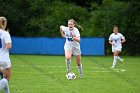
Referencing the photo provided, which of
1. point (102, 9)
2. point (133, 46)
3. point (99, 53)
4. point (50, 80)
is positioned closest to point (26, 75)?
point (50, 80)

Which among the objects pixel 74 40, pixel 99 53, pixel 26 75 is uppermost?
pixel 74 40

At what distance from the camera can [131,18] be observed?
45.9m

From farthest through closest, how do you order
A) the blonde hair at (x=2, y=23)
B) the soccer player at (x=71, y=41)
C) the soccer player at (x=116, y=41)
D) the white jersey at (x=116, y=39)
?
the white jersey at (x=116, y=39), the soccer player at (x=116, y=41), the soccer player at (x=71, y=41), the blonde hair at (x=2, y=23)

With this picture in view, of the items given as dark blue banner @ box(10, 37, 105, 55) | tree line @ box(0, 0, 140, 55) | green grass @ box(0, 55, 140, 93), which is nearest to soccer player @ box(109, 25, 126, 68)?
green grass @ box(0, 55, 140, 93)

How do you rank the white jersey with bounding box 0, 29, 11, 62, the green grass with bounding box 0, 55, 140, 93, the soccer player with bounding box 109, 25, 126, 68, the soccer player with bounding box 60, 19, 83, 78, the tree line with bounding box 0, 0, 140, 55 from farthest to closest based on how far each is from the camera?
the tree line with bounding box 0, 0, 140, 55 < the soccer player with bounding box 109, 25, 126, 68 < the soccer player with bounding box 60, 19, 83, 78 < the green grass with bounding box 0, 55, 140, 93 < the white jersey with bounding box 0, 29, 11, 62

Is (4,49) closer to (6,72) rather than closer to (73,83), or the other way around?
(6,72)

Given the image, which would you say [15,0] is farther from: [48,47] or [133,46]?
[133,46]

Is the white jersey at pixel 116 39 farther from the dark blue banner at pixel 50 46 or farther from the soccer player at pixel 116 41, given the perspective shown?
the dark blue banner at pixel 50 46

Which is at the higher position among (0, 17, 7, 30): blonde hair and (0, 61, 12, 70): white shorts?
(0, 17, 7, 30): blonde hair

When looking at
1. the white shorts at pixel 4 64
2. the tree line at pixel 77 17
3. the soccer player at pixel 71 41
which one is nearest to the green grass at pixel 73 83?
the soccer player at pixel 71 41

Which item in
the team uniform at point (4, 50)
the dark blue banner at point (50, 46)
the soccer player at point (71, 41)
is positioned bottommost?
the dark blue banner at point (50, 46)

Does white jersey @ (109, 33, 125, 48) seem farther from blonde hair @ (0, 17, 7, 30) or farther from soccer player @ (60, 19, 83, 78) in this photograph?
blonde hair @ (0, 17, 7, 30)

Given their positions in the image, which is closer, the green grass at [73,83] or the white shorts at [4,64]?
the white shorts at [4,64]

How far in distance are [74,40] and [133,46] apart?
25.3m
